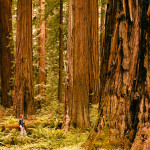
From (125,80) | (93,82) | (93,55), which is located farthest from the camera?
(93,55)

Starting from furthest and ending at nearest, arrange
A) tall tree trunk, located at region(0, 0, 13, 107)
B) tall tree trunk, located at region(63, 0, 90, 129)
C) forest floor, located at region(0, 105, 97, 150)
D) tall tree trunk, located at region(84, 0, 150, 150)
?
tall tree trunk, located at region(0, 0, 13, 107) < tall tree trunk, located at region(63, 0, 90, 129) < forest floor, located at region(0, 105, 97, 150) < tall tree trunk, located at region(84, 0, 150, 150)

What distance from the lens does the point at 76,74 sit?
8109mm

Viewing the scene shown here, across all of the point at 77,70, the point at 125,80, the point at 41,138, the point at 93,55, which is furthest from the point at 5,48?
the point at 125,80

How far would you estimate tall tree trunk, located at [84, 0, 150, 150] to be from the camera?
3832 millimetres

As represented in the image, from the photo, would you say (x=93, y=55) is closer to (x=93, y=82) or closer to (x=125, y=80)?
(x=93, y=82)

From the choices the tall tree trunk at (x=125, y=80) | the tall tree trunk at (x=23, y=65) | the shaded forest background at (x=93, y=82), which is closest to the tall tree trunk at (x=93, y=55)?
the shaded forest background at (x=93, y=82)

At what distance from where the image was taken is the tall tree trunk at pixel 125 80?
3.83 metres

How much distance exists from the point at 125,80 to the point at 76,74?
4157 mm

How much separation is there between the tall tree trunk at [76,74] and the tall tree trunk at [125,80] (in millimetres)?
3641

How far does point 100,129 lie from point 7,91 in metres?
12.5

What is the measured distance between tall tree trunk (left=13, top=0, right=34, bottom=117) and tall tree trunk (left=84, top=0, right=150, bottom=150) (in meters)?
6.83

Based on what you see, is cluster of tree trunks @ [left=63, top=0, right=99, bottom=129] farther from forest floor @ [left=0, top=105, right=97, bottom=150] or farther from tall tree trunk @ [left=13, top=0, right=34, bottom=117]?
tall tree trunk @ [left=13, top=0, right=34, bottom=117]

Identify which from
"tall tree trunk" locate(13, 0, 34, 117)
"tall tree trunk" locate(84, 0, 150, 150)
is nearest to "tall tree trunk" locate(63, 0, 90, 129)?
"tall tree trunk" locate(13, 0, 34, 117)

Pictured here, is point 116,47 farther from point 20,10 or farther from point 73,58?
point 20,10
